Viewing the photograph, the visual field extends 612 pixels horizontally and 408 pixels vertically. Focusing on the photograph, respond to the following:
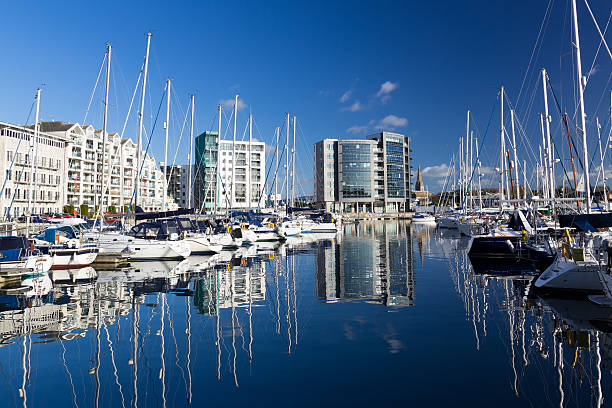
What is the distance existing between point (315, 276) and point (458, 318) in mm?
10557

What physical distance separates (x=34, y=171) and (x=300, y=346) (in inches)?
2768

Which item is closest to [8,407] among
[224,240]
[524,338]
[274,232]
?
[524,338]

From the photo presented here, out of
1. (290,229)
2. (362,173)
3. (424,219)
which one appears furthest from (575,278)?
(362,173)

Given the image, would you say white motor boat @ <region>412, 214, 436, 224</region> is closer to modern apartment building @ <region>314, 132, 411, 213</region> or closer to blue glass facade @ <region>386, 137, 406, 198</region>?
modern apartment building @ <region>314, 132, 411, 213</region>

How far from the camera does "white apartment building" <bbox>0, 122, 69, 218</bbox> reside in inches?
2650

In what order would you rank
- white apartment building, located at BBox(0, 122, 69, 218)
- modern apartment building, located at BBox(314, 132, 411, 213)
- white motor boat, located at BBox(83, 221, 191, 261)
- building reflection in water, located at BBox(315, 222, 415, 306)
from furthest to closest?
modern apartment building, located at BBox(314, 132, 411, 213) → white apartment building, located at BBox(0, 122, 69, 218) → white motor boat, located at BBox(83, 221, 191, 261) → building reflection in water, located at BBox(315, 222, 415, 306)

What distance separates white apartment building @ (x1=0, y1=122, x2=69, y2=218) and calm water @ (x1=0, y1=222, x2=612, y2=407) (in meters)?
58.1

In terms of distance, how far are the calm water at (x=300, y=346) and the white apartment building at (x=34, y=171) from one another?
5810 centimetres

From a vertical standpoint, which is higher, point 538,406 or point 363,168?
point 363,168

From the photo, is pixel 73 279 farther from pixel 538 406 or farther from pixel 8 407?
pixel 538 406

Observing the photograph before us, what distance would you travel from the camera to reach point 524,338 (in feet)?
36.9

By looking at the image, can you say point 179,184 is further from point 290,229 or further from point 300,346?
point 300,346

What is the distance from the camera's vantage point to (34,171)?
215 feet

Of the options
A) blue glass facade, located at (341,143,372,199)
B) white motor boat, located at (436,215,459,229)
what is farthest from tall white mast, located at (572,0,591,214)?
blue glass facade, located at (341,143,372,199)
